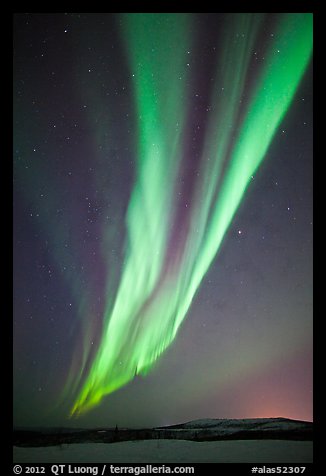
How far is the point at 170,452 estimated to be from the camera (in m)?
1.66

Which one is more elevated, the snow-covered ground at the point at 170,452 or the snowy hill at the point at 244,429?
the snowy hill at the point at 244,429

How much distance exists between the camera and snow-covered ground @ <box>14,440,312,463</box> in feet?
5.40

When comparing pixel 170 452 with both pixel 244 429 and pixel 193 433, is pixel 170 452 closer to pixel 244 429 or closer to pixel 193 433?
pixel 193 433

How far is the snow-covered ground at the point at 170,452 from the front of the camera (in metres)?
1.65

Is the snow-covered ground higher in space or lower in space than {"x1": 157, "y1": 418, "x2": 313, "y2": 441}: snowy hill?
lower

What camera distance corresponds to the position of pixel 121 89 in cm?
171

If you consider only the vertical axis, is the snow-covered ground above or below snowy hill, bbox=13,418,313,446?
below

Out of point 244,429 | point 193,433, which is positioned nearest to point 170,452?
point 193,433

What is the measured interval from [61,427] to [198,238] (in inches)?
31.6

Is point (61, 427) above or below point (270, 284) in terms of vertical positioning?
below

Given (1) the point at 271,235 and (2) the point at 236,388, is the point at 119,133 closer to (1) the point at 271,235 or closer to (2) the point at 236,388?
(1) the point at 271,235

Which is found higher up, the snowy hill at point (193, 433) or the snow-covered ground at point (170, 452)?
the snowy hill at point (193, 433)
